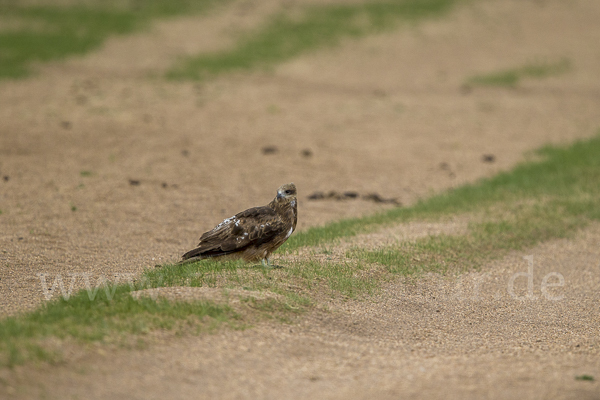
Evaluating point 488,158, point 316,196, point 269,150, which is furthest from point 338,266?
point 488,158

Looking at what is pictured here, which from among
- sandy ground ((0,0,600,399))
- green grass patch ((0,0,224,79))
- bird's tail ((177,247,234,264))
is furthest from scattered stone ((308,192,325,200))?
green grass patch ((0,0,224,79))

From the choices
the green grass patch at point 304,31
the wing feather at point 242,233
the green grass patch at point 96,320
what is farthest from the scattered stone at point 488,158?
the green grass patch at point 96,320

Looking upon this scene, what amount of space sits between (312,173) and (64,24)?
1421 cm

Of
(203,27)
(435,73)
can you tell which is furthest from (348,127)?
(203,27)

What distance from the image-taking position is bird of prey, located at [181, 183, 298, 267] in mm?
7750

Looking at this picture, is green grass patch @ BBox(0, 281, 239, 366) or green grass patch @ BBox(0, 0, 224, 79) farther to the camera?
green grass patch @ BBox(0, 0, 224, 79)

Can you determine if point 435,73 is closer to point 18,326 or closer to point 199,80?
point 199,80

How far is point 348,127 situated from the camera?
59.3ft

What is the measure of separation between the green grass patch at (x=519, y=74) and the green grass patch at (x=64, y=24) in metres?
11.3

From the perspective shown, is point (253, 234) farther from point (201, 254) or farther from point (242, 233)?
point (201, 254)

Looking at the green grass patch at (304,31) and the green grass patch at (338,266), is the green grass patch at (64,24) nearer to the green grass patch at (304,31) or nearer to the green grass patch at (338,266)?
the green grass patch at (304,31)

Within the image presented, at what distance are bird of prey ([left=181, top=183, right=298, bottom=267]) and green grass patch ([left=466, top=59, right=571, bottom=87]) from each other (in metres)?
15.9

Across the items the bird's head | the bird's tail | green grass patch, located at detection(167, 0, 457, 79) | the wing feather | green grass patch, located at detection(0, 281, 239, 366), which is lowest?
green grass patch, located at detection(0, 281, 239, 366)

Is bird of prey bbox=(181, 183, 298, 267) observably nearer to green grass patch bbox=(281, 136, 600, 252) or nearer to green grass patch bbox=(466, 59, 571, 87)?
green grass patch bbox=(281, 136, 600, 252)
